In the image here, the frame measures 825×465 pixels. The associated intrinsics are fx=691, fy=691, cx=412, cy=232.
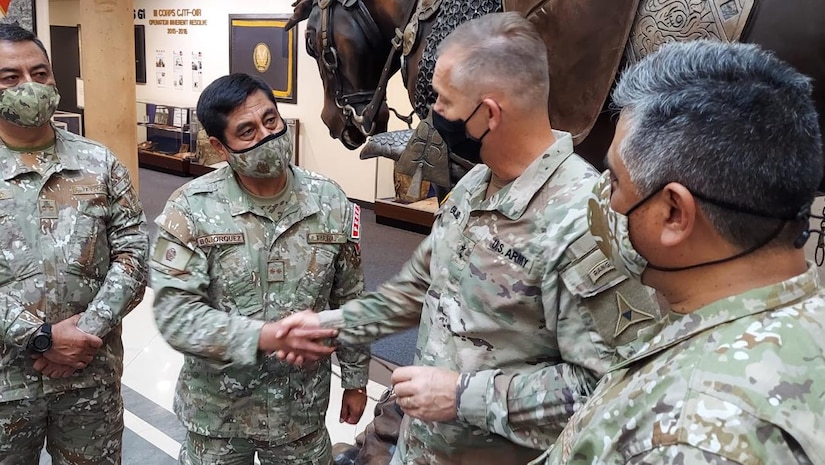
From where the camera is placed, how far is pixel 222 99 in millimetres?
1738

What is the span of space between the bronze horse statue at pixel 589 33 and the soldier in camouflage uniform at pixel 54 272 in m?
1.34

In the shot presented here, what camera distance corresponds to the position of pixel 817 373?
726 mm

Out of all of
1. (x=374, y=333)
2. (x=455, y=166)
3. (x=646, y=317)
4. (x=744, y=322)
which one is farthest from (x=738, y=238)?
(x=455, y=166)

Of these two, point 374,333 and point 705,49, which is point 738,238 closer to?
point 705,49

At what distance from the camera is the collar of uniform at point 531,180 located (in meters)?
1.30

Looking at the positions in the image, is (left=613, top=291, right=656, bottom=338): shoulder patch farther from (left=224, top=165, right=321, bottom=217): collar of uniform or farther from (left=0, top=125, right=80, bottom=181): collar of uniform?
(left=0, top=125, right=80, bottom=181): collar of uniform

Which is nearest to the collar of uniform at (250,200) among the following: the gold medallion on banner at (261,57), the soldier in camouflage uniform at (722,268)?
the soldier in camouflage uniform at (722,268)

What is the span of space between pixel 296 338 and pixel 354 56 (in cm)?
227

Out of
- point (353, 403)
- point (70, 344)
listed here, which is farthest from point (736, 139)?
point (70, 344)

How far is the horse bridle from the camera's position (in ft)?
11.2

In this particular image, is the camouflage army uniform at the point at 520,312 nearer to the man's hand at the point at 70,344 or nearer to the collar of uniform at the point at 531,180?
the collar of uniform at the point at 531,180

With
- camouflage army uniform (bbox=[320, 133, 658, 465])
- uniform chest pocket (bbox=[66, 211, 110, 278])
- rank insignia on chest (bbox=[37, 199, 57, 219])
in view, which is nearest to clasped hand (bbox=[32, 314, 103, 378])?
uniform chest pocket (bbox=[66, 211, 110, 278])

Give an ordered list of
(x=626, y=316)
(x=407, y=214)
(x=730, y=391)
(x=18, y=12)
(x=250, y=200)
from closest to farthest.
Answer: (x=730, y=391) < (x=626, y=316) < (x=250, y=200) < (x=18, y=12) < (x=407, y=214)

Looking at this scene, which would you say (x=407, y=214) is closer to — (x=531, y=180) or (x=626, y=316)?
(x=531, y=180)
